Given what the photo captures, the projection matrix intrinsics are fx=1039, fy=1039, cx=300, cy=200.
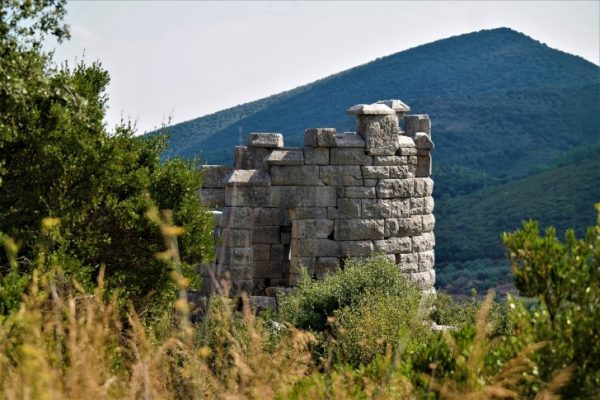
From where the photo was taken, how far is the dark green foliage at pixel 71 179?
10.3m

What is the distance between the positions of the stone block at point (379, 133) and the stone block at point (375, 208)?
694mm

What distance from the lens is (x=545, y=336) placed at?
4.95 metres

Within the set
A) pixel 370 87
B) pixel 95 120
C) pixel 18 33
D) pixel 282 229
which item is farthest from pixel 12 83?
pixel 370 87

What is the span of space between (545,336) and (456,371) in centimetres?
49

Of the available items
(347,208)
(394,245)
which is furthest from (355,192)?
(394,245)

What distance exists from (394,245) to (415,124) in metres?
2.40

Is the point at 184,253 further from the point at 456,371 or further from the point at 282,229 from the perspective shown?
the point at 456,371

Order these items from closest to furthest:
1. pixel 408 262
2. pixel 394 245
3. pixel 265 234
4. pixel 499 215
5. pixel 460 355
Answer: pixel 460 355, pixel 394 245, pixel 265 234, pixel 408 262, pixel 499 215

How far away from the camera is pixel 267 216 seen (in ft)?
49.6

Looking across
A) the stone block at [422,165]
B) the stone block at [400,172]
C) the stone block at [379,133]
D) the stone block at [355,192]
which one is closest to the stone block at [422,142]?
the stone block at [422,165]

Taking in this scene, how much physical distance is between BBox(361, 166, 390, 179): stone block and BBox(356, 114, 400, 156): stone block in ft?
0.67

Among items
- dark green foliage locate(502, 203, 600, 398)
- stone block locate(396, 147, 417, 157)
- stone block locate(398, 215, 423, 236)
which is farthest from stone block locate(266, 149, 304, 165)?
dark green foliage locate(502, 203, 600, 398)

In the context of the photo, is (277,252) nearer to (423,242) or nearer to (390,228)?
(390,228)

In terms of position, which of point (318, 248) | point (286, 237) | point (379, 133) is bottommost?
point (318, 248)
